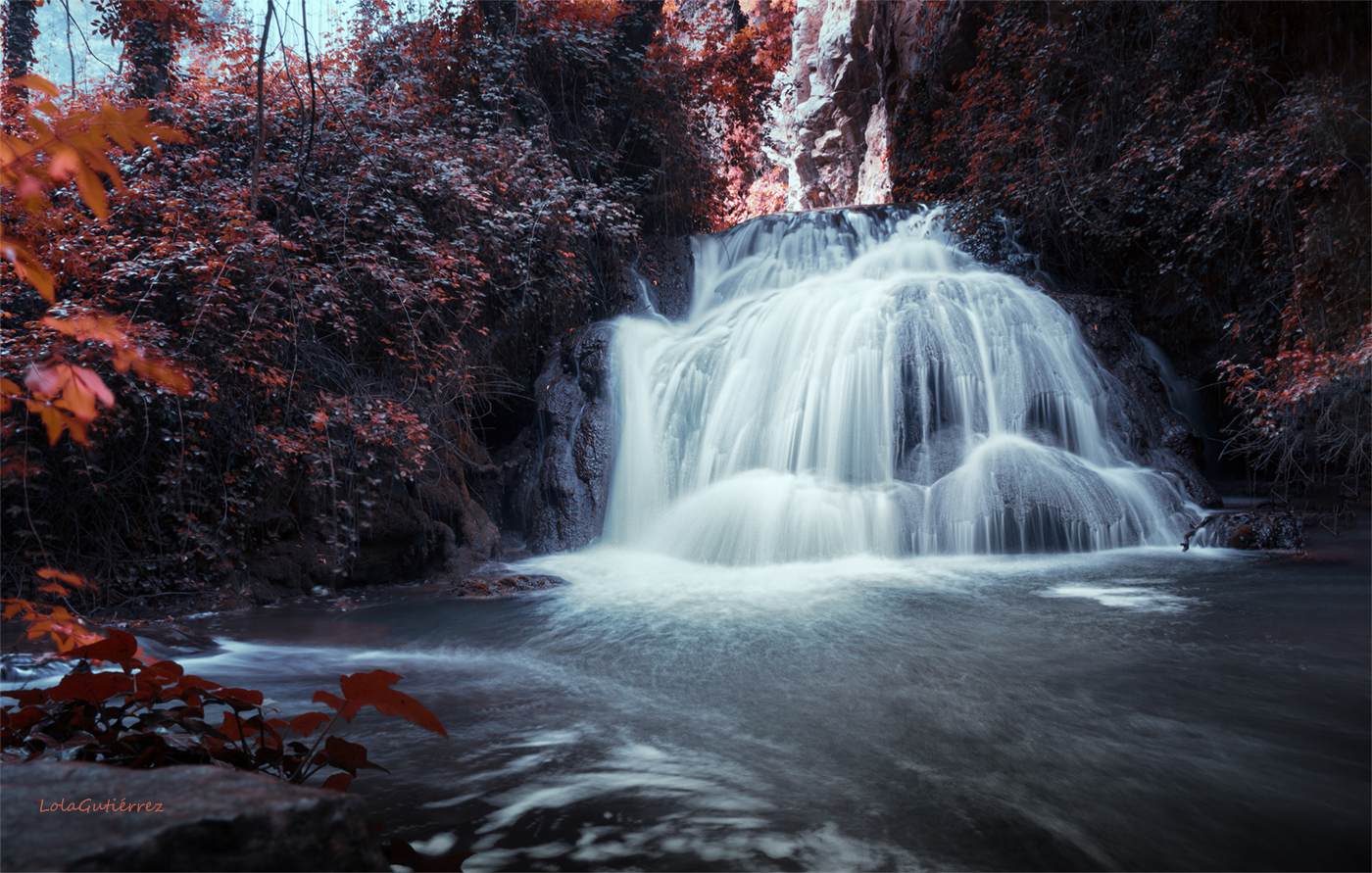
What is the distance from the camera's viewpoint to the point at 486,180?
292 inches

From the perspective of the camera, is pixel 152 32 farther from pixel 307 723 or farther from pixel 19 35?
pixel 307 723

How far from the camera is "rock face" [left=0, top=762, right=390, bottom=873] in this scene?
0.89 meters

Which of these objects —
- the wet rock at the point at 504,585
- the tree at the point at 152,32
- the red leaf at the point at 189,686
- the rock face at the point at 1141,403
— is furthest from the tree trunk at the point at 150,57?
the rock face at the point at 1141,403

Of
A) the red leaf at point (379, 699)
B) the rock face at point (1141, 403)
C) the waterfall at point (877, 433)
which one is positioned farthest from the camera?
the rock face at point (1141, 403)

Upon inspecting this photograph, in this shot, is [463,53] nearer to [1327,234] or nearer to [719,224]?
[719,224]

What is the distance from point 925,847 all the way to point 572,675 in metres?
2.15

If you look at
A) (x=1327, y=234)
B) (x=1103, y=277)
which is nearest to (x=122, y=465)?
(x=1327, y=234)

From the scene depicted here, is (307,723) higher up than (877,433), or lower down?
lower down

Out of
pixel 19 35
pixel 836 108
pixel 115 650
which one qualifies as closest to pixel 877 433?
pixel 115 650

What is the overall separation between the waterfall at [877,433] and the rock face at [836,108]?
10743mm

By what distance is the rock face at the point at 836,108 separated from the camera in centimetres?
1905

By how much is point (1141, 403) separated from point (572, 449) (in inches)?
246

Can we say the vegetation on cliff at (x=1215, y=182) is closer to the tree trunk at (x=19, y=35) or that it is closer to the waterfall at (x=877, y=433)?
the waterfall at (x=877, y=433)

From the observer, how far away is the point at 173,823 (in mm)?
926
